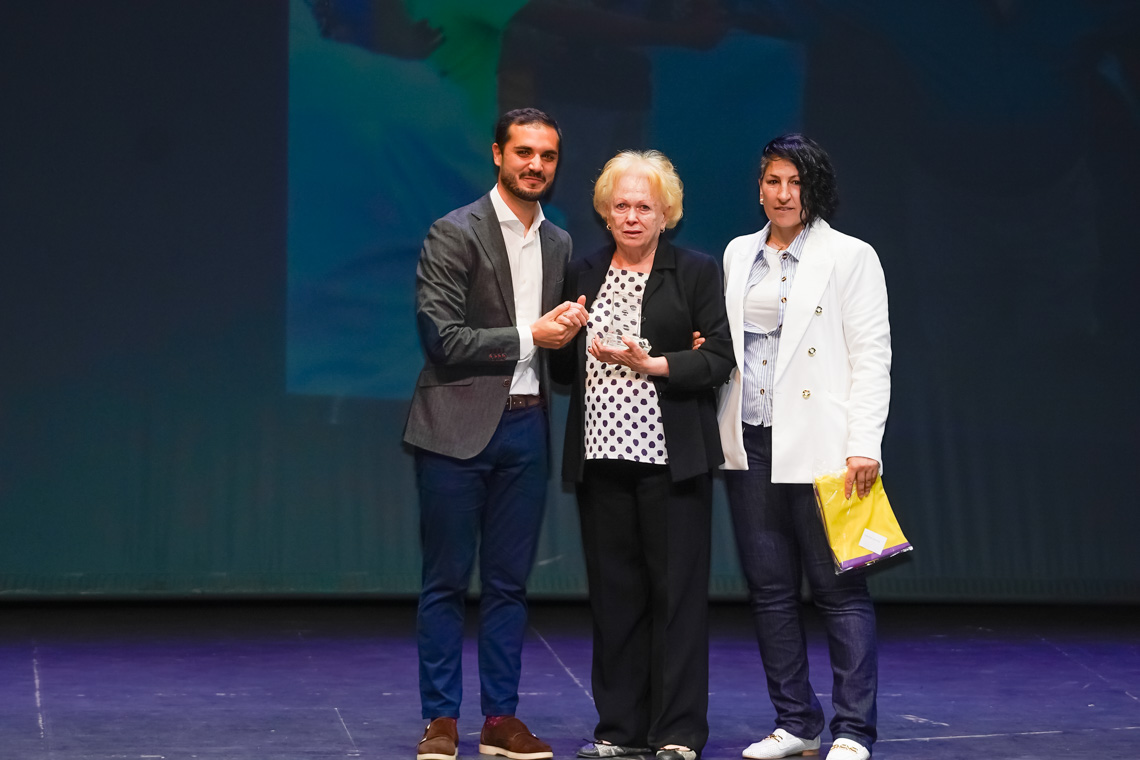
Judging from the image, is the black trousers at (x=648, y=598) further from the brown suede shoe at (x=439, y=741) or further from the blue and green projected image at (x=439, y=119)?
the blue and green projected image at (x=439, y=119)

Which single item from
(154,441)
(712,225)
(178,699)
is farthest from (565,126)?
(178,699)

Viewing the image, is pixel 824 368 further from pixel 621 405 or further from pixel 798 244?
pixel 621 405

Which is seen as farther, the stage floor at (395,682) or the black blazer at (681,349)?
the stage floor at (395,682)

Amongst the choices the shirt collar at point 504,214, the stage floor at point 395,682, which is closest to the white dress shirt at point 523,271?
the shirt collar at point 504,214

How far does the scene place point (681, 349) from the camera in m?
3.04

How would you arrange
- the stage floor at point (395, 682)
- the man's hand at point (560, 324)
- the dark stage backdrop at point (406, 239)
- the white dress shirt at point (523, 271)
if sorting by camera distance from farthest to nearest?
1. the dark stage backdrop at point (406, 239)
2. the stage floor at point (395, 682)
3. the white dress shirt at point (523, 271)
4. the man's hand at point (560, 324)

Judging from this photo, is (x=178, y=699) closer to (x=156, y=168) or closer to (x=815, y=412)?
(x=815, y=412)

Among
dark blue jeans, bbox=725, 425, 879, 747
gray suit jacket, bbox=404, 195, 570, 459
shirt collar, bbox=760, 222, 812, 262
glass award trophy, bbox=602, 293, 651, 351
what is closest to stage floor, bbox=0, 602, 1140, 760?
dark blue jeans, bbox=725, 425, 879, 747

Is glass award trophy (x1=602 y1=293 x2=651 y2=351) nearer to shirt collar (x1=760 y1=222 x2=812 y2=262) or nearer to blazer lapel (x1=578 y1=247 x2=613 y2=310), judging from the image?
blazer lapel (x1=578 y1=247 x2=613 y2=310)

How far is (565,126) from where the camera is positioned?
525cm

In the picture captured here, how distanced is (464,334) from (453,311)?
9 cm

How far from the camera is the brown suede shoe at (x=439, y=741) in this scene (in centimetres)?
301

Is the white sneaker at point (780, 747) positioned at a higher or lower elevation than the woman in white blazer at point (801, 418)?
lower

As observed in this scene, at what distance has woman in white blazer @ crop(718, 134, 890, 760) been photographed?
119 inches
